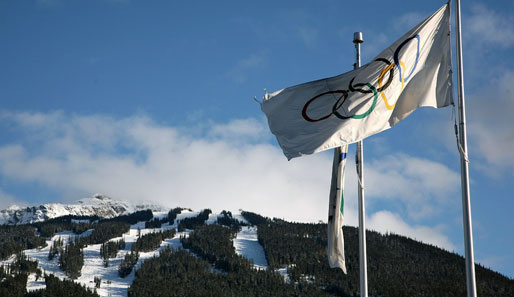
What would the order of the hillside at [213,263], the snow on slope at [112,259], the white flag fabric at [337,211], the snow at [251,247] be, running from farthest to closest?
the snow at [251,247], the hillside at [213,263], the snow on slope at [112,259], the white flag fabric at [337,211]

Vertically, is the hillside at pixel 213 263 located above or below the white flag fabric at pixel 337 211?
above

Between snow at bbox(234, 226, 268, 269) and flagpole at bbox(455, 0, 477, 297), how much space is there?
99.6 metres

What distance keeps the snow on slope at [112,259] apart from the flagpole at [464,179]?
81422 millimetres

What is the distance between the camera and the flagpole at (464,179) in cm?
1555

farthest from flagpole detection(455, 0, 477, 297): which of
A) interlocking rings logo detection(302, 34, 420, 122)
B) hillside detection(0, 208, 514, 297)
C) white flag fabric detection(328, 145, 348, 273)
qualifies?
hillside detection(0, 208, 514, 297)

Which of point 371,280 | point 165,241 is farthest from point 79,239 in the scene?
point 371,280

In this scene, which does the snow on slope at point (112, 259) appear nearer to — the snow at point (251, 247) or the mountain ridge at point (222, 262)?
the snow at point (251, 247)

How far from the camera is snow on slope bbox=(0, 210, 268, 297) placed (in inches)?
3753

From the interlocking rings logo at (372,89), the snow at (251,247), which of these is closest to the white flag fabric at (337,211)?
the interlocking rings logo at (372,89)

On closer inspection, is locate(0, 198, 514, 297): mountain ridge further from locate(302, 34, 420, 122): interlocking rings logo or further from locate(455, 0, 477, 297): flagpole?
locate(455, 0, 477, 297): flagpole

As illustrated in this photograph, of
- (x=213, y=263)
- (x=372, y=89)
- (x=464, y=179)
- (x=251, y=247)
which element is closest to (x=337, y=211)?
(x=372, y=89)

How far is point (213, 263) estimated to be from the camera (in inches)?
4550

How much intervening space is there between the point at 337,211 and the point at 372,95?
14.6ft

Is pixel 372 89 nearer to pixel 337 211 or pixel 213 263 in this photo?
pixel 337 211
